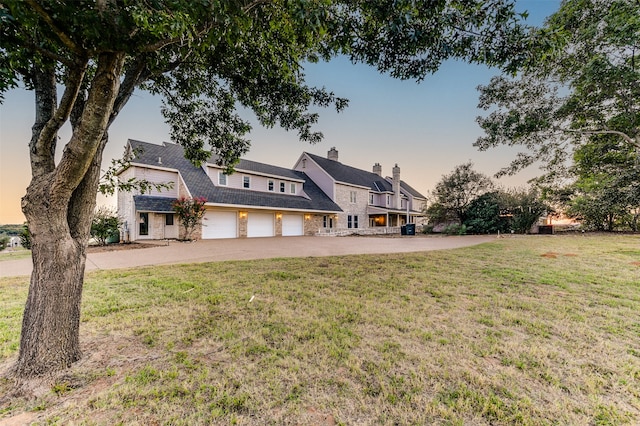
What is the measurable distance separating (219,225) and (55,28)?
1661 centimetres

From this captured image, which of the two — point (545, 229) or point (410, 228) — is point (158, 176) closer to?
point (410, 228)

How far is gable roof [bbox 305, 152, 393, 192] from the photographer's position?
26.8 m

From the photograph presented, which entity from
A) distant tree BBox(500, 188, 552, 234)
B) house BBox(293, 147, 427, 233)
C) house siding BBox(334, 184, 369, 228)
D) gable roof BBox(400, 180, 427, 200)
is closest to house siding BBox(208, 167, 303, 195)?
house BBox(293, 147, 427, 233)

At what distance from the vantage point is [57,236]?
243cm

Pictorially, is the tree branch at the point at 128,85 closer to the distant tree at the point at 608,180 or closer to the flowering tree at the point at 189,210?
the flowering tree at the point at 189,210

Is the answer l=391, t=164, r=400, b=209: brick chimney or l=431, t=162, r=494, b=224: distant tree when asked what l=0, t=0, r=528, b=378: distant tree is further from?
l=391, t=164, r=400, b=209: brick chimney

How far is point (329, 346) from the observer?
2920 mm

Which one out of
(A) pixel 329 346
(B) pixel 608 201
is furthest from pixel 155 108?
(B) pixel 608 201

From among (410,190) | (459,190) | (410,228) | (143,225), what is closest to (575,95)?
(459,190)

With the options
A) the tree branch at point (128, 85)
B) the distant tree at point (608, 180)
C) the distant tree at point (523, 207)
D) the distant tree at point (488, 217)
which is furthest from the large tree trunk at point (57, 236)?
the distant tree at point (523, 207)

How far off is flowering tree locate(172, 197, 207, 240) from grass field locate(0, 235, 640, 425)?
9696 millimetres

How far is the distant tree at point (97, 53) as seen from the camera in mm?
2066

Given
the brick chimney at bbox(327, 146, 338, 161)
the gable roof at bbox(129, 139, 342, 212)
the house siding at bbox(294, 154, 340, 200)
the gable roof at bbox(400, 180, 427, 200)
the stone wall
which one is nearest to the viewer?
the gable roof at bbox(129, 139, 342, 212)

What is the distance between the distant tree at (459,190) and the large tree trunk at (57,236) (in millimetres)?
25682
